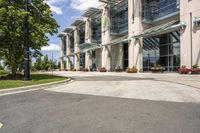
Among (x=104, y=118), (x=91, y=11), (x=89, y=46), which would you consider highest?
(x=91, y=11)

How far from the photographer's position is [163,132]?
470 centimetres

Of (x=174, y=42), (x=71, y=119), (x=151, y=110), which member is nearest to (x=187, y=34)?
(x=174, y=42)

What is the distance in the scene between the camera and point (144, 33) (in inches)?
1372

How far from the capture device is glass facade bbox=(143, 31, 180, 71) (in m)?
33.8

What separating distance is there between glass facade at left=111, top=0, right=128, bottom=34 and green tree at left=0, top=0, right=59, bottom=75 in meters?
25.8

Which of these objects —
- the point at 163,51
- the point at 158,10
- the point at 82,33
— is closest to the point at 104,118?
the point at 163,51

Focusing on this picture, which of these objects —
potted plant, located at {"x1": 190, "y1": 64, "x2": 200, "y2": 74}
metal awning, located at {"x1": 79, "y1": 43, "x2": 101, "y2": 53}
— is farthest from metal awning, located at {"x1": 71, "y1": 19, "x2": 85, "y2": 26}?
potted plant, located at {"x1": 190, "y1": 64, "x2": 200, "y2": 74}

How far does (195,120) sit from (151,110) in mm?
1491

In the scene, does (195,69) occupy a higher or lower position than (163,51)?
lower

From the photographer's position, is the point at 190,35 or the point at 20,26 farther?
the point at 190,35

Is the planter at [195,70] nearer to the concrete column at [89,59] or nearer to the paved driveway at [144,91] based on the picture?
the paved driveway at [144,91]

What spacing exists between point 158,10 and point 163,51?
722cm

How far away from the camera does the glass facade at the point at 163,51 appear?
33.8m

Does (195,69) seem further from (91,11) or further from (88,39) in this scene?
(88,39)
